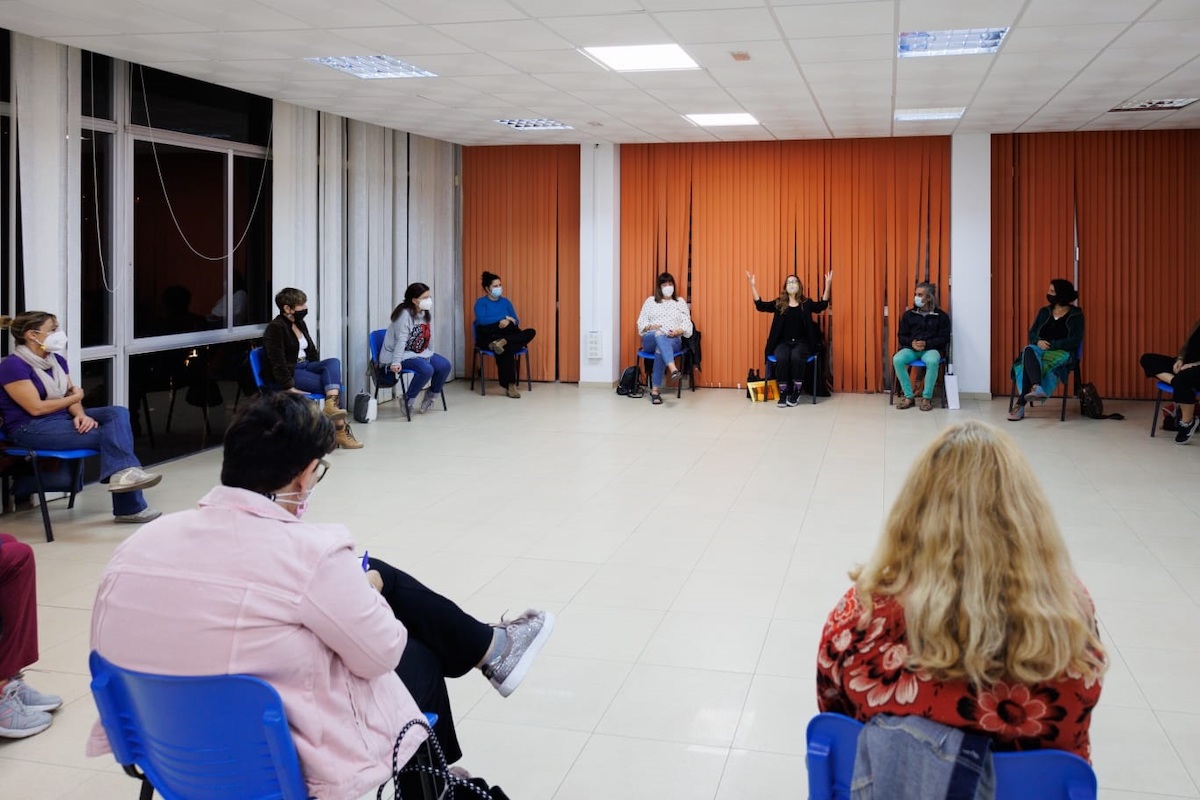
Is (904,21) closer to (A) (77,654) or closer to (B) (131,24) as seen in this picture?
(B) (131,24)

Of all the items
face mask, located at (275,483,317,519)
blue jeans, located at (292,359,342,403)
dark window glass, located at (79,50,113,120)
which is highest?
→ dark window glass, located at (79,50,113,120)

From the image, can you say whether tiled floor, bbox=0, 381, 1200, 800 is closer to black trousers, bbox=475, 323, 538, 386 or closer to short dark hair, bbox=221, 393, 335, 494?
short dark hair, bbox=221, 393, 335, 494

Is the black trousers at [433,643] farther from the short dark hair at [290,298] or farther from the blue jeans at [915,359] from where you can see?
the blue jeans at [915,359]

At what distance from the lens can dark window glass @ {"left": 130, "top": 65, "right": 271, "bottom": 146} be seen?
8.15 metres

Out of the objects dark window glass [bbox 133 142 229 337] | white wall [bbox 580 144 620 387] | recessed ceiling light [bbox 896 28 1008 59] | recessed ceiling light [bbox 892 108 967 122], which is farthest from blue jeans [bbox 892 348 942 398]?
dark window glass [bbox 133 142 229 337]

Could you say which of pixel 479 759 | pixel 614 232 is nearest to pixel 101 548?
pixel 479 759

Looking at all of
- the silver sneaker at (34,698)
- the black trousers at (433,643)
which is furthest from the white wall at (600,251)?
the black trousers at (433,643)

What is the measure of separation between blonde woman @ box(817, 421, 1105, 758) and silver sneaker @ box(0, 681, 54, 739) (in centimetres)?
290

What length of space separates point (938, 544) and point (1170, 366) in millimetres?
8981

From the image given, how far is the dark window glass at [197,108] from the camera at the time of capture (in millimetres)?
8148

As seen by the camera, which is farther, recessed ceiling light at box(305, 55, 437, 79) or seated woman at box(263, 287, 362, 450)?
seated woman at box(263, 287, 362, 450)

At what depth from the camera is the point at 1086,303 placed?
12.0 metres

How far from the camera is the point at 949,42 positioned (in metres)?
7.04

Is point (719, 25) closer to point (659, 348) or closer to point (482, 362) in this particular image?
point (659, 348)
